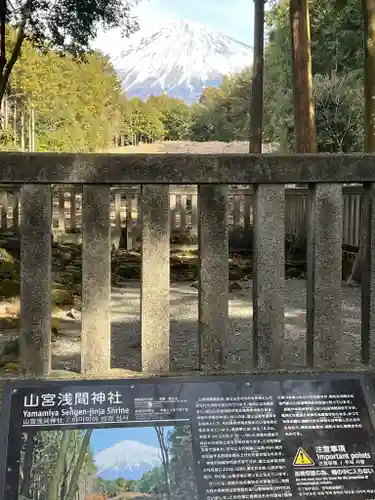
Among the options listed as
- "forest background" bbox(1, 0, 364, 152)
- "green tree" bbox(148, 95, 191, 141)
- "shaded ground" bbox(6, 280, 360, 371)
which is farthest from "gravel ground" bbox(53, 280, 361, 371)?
"green tree" bbox(148, 95, 191, 141)

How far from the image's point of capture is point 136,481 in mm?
1869

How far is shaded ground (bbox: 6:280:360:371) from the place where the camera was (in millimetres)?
4613

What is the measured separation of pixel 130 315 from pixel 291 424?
4.66 m

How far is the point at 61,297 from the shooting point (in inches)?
267

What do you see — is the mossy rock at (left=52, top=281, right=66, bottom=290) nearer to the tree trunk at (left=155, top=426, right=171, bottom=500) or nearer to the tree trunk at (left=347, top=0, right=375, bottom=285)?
the tree trunk at (left=347, top=0, right=375, bottom=285)

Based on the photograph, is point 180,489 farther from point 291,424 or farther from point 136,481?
point 291,424

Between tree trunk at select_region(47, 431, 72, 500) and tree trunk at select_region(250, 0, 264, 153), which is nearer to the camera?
tree trunk at select_region(47, 431, 72, 500)

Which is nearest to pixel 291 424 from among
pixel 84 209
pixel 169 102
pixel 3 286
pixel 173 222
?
pixel 84 209

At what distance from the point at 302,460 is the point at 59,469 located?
0.77 metres

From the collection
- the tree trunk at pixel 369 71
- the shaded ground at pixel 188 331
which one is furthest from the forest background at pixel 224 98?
the shaded ground at pixel 188 331

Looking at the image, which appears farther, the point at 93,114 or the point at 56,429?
the point at 93,114

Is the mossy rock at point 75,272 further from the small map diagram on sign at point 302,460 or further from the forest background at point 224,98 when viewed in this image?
the small map diagram on sign at point 302,460

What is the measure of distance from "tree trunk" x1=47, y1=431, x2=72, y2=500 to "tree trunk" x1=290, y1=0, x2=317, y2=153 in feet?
27.6

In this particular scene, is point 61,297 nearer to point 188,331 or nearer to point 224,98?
point 188,331
